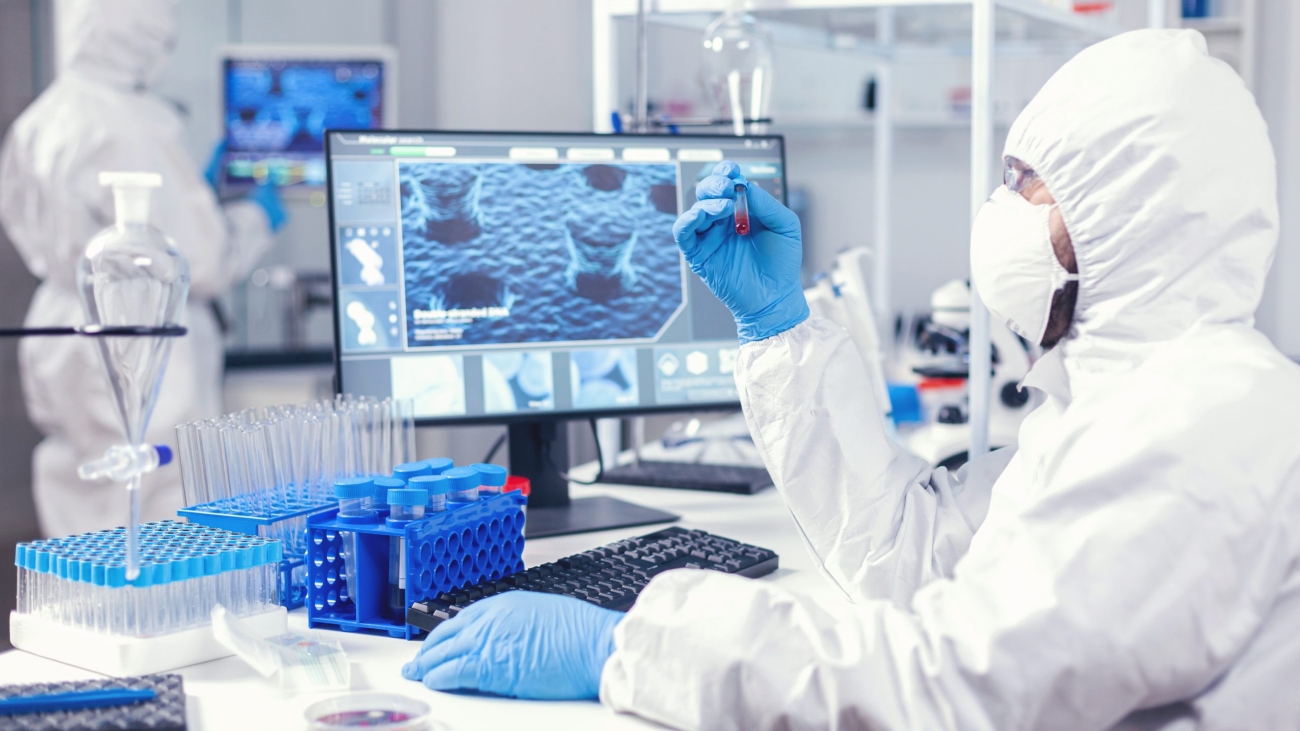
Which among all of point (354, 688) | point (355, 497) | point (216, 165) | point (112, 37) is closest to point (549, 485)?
point (355, 497)

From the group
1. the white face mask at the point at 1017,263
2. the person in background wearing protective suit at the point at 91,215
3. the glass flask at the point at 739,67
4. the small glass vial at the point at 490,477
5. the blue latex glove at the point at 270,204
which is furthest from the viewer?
the blue latex glove at the point at 270,204

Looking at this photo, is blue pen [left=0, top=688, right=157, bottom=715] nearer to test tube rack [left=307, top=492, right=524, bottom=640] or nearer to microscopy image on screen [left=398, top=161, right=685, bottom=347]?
test tube rack [left=307, top=492, right=524, bottom=640]

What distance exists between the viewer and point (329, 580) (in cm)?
99

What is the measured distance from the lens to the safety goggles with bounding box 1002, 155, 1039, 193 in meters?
0.98

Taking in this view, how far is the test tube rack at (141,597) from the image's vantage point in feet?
2.81

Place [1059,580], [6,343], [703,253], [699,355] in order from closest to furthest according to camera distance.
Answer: [1059,580]
[703,253]
[699,355]
[6,343]

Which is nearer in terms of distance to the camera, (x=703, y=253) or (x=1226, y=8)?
(x=703, y=253)

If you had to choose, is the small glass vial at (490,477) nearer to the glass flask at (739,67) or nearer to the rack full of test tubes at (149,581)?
the rack full of test tubes at (149,581)

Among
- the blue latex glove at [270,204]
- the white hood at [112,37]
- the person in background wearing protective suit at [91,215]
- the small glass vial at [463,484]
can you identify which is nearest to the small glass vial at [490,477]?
the small glass vial at [463,484]

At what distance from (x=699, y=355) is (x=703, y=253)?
1.06 feet

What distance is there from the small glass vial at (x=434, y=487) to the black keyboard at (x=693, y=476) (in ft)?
2.15

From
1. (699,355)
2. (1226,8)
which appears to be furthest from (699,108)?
(699,355)

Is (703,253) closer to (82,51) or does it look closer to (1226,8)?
(82,51)

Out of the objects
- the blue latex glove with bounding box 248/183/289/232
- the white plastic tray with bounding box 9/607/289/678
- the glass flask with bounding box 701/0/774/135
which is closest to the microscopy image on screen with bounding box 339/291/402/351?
the white plastic tray with bounding box 9/607/289/678
